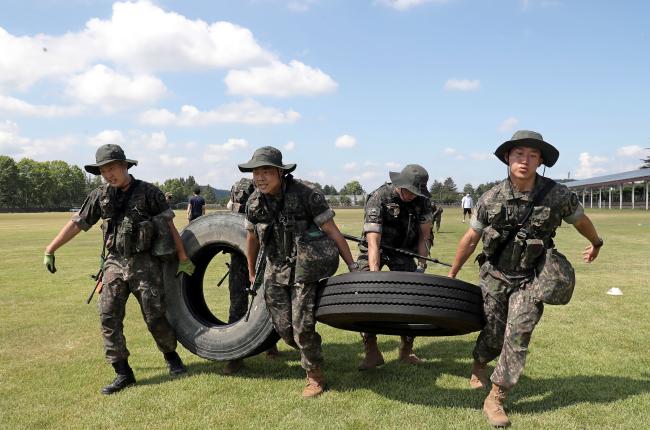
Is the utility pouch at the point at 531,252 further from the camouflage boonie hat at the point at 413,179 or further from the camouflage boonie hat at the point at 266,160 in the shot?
the camouflage boonie hat at the point at 266,160

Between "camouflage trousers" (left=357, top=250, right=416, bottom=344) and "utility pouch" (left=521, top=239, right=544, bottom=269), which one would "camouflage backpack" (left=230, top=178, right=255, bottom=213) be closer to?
"camouflage trousers" (left=357, top=250, right=416, bottom=344)

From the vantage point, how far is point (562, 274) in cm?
390

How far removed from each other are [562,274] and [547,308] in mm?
3998

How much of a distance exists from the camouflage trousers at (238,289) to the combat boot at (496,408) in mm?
2868

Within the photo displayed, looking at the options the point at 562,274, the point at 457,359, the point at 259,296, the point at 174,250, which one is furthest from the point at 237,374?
the point at 562,274

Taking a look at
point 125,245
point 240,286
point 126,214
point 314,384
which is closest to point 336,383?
point 314,384

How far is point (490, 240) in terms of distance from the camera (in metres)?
4.09

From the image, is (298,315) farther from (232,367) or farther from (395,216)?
(395,216)

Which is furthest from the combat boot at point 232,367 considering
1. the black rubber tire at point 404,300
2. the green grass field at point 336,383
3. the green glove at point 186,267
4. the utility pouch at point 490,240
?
the utility pouch at point 490,240

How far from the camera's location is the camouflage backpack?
609 centimetres

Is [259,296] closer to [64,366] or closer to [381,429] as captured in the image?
[381,429]

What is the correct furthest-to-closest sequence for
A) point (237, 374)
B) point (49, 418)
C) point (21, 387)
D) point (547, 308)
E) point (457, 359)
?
point (547, 308) < point (457, 359) < point (237, 374) < point (21, 387) < point (49, 418)

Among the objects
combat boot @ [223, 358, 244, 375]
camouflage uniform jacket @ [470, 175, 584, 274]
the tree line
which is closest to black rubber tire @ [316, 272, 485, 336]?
camouflage uniform jacket @ [470, 175, 584, 274]

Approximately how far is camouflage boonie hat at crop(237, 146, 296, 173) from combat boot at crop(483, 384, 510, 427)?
2.41m
